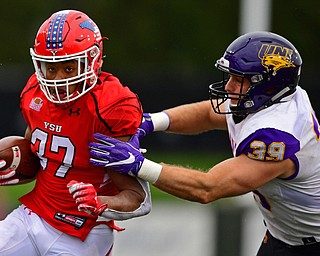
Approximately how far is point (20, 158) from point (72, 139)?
1.19ft

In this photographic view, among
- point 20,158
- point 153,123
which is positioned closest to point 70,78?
point 20,158

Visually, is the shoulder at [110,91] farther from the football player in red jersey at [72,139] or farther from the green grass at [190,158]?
the green grass at [190,158]

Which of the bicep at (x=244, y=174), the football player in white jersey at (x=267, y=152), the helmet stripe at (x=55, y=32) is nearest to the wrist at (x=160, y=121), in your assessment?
the football player in white jersey at (x=267, y=152)

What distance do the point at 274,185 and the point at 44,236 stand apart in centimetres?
116

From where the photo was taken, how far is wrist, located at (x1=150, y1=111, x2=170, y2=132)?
571 cm

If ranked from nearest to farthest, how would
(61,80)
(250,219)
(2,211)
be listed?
(61,80) < (250,219) < (2,211)

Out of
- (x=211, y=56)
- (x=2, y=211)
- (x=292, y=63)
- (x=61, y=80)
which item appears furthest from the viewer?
(x=211, y=56)

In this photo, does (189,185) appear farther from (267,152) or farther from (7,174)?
(7,174)

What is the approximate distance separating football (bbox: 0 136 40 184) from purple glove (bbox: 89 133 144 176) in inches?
17.6

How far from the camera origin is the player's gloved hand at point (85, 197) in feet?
15.1

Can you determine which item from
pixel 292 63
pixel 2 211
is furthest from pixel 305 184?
pixel 2 211

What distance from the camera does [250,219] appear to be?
7613 mm

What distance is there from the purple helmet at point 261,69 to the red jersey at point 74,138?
58 centimetres

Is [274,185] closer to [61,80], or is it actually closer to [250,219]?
[61,80]
